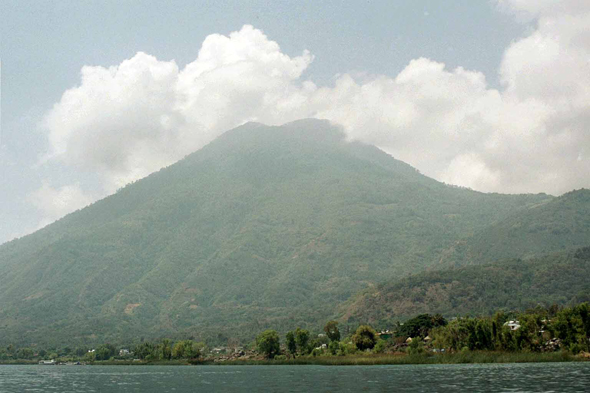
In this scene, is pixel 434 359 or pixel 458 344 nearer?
pixel 434 359

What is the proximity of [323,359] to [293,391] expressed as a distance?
91.7m

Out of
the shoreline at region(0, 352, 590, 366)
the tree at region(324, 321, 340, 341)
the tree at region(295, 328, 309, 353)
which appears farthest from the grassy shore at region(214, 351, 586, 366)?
the tree at region(324, 321, 340, 341)

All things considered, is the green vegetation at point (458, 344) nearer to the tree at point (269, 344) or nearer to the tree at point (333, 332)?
the tree at point (269, 344)

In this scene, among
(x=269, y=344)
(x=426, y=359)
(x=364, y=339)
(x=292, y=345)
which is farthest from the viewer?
(x=269, y=344)

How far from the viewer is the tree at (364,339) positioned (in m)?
167

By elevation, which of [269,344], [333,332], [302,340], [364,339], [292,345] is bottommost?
[292,345]

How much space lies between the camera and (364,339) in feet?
549

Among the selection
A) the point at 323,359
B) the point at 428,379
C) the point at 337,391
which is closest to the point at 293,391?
the point at 337,391

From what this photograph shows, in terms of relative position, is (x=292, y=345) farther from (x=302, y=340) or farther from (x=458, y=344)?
(x=458, y=344)

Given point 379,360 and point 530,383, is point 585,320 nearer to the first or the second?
point 379,360

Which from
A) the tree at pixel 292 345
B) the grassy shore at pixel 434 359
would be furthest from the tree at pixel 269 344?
the tree at pixel 292 345

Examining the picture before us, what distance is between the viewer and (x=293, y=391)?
67.4 meters

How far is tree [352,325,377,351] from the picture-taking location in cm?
16700

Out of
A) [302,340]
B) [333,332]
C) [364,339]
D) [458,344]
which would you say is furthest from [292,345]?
[458,344]
